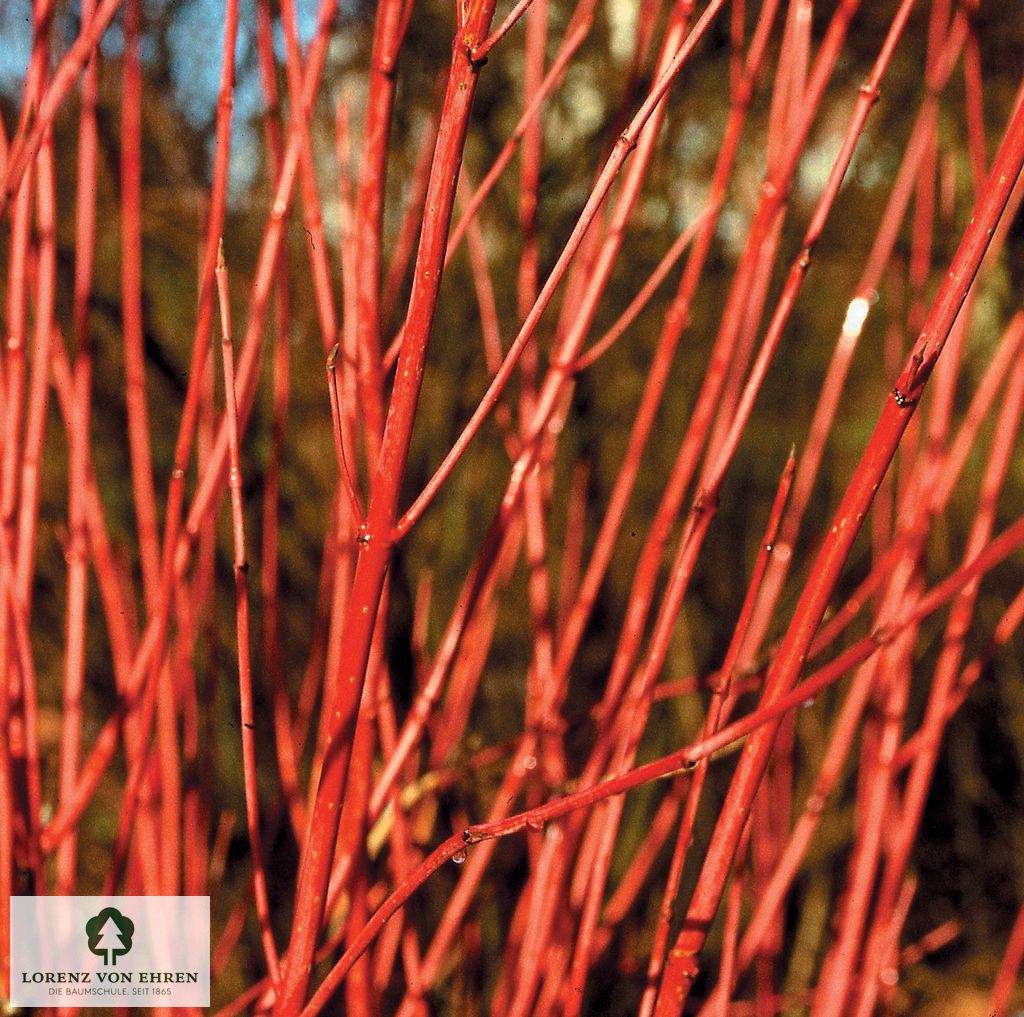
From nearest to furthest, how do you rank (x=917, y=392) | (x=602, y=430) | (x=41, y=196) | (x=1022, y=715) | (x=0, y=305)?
1. (x=917, y=392)
2. (x=41, y=196)
3. (x=0, y=305)
4. (x=602, y=430)
5. (x=1022, y=715)

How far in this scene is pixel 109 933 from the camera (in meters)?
0.69

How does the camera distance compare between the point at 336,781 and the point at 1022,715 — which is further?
the point at 1022,715

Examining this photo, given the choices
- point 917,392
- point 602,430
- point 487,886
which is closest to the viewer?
point 917,392

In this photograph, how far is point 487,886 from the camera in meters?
1.12

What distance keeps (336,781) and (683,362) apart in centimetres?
134

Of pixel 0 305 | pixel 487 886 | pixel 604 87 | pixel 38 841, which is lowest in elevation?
pixel 487 886

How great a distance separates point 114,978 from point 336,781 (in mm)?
424

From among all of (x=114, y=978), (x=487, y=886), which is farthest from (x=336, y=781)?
(x=487, y=886)

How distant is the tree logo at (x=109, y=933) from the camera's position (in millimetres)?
684

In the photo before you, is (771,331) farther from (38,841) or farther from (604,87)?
(604,87)

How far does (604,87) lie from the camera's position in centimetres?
147

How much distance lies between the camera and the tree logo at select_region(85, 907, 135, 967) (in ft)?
2.24

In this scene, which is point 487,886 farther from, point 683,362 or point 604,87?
point 604,87

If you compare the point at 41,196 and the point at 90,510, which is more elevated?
the point at 41,196
